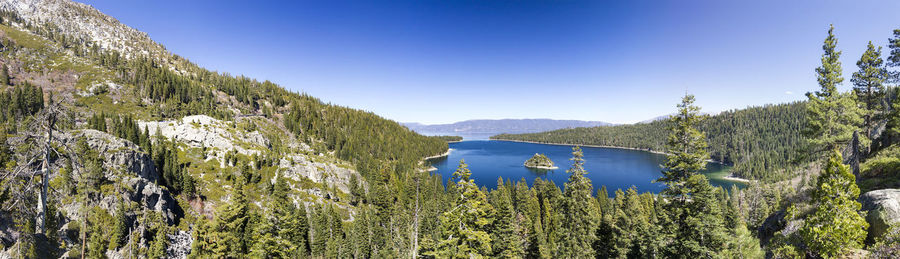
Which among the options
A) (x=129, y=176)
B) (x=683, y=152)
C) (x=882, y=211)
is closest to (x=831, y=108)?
(x=882, y=211)

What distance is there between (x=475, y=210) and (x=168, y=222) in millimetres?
56711

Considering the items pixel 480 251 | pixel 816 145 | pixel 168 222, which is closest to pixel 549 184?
pixel 816 145

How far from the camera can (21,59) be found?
127 metres

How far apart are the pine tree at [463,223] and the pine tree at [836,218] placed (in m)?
20.3

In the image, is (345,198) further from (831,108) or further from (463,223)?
(831,108)

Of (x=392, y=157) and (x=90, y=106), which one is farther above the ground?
(x=90, y=106)

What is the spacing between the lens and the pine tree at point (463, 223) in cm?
2306

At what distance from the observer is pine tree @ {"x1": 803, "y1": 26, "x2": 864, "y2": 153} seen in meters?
27.1

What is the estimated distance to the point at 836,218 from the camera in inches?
708

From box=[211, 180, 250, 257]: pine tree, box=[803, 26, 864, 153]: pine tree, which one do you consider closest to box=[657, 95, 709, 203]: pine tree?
box=[803, 26, 864, 153]: pine tree

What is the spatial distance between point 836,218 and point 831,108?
17.6m

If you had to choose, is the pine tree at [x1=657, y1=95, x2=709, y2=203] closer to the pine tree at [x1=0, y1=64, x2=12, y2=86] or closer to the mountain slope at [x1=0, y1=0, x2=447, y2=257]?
the mountain slope at [x1=0, y1=0, x2=447, y2=257]

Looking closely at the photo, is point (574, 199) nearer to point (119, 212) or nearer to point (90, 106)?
point (119, 212)

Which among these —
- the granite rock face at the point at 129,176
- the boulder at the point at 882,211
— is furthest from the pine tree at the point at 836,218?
the granite rock face at the point at 129,176
